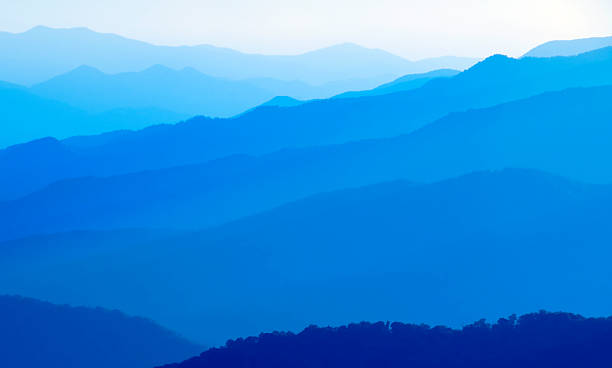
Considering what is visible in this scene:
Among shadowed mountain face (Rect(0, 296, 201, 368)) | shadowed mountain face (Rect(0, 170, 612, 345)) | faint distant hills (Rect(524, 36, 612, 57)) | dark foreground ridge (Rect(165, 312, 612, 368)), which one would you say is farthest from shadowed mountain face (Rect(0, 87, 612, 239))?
dark foreground ridge (Rect(165, 312, 612, 368))

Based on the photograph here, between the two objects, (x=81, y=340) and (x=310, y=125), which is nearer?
(x=81, y=340)

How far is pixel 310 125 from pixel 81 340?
11341 centimetres

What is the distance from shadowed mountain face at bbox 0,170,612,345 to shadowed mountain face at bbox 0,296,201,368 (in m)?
6.02

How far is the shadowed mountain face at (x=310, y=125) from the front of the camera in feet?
521

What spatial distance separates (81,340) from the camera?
7406 cm

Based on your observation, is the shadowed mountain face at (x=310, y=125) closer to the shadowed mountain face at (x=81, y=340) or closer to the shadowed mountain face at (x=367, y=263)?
the shadowed mountain face at (x=367, y=263)

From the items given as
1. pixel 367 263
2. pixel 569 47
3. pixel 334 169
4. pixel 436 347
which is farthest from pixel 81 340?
pixel 569 47

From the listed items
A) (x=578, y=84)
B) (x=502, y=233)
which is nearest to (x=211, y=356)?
(x=502, y=233)

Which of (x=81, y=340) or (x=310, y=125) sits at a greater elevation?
(x=310, y=125)

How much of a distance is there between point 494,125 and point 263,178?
46.6m

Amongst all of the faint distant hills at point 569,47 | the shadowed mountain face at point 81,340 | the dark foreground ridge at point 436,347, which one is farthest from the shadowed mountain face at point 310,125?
the dark foreground ridge at point 436,347

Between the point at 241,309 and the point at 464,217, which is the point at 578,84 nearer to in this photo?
the point at 464,217

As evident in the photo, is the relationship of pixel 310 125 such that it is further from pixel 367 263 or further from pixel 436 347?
pixel 436 347

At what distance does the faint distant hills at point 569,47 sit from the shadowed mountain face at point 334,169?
40.0m
